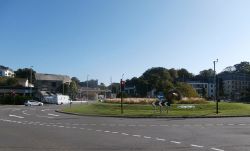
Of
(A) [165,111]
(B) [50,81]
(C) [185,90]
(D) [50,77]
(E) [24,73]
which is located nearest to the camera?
(A) [165,111]

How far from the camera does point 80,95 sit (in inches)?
7426

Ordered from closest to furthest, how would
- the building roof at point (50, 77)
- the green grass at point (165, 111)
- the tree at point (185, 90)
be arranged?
the green grass at point (165, 111), the tree at point (185, 90), the building roof at point (50, 77)

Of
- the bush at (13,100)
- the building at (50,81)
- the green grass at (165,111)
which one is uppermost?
the building at (50,81)

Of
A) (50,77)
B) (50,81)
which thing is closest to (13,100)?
(50,81)

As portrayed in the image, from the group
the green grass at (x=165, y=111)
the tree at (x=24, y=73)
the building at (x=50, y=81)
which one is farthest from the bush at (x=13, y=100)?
the tree at (x=24, y=73)

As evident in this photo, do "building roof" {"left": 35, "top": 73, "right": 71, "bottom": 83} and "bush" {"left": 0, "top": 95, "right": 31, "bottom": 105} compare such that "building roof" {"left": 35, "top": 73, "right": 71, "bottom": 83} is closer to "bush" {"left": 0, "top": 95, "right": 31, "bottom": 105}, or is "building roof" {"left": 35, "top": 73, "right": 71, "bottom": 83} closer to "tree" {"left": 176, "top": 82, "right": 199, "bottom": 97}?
"bush" {"left": 0, "top": 95, "right": 31, "bottom": 105}

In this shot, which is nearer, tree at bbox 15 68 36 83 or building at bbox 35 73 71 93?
building at bbox 35 73 71 93

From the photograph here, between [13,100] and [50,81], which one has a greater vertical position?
[50,81]

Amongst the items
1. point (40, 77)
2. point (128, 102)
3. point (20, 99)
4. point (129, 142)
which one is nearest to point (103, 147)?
point (129, 142)

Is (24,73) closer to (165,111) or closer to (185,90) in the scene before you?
(185,90)

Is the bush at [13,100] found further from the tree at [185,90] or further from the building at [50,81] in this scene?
the building at [50,81]

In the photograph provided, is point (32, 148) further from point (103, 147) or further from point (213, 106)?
point (213, 106)

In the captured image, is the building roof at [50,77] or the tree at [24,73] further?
the tree at [24,73]

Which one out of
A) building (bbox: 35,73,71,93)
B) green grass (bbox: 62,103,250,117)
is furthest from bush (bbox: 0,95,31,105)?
building (bbox: 35,73,71,93)
